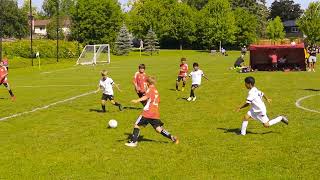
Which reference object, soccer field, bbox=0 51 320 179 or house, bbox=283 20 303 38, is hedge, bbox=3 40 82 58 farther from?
house, bbox=283 20 303 38

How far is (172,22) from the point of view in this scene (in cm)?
11744

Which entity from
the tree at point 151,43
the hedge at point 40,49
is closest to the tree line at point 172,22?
the tree at point 151,43

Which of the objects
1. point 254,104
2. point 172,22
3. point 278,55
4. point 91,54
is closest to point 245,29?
point 172,22

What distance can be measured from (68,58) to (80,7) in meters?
30.6

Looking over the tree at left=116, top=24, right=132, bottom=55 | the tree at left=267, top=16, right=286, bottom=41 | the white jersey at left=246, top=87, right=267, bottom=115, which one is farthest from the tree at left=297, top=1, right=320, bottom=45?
the white jersey at left=246, top=87, right=267, bottom=115

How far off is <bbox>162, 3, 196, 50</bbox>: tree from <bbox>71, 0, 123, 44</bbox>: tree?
13.2 metres

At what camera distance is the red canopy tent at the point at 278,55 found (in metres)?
42.5

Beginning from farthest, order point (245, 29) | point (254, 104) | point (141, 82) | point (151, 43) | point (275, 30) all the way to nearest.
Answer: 1. point (275, 30)
2. point (245, 29)
3. point (151, 43)
4. point (141, 82)
5. point (254, 104)

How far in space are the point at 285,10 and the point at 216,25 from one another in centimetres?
7396

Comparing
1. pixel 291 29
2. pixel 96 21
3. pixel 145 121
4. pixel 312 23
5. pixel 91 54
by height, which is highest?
pixel 291 29

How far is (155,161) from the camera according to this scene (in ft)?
36.5

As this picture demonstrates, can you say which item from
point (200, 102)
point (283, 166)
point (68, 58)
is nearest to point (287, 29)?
point (68, 58)

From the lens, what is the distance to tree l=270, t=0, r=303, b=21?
17850 cm

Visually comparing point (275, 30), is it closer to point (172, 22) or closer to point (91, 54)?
point (172, 22)
